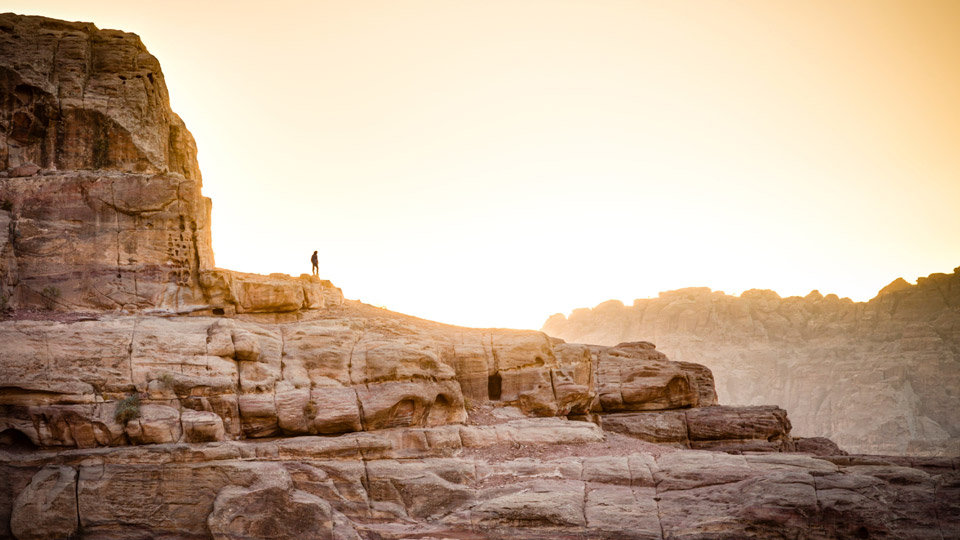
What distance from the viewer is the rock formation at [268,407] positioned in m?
23.6

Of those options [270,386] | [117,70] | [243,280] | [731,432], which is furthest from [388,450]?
[117,70]

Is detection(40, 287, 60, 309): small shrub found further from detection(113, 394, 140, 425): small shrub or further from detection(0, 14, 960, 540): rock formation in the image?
detection(113, 394, 140, 425): small shrub

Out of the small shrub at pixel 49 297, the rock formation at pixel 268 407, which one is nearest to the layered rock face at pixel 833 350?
the rock formation at pixel 268 407

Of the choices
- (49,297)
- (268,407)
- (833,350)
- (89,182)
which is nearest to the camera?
(268,407)

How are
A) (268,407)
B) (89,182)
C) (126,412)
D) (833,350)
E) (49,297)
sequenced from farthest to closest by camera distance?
(833,350) → (89,182) → (49,297) → (268,407) → (126,412)

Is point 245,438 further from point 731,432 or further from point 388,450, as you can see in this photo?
point 731,432

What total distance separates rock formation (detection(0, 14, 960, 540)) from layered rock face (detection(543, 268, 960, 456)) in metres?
54.1

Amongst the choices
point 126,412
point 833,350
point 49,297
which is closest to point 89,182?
point 49,297

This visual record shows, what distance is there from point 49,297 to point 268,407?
10600 mm

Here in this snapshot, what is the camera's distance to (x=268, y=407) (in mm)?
26953

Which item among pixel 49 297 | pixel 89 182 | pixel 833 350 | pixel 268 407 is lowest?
pixel 268 407

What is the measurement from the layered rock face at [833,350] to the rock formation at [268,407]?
5405 centimetres

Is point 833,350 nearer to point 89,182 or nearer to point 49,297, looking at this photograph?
point 89,182

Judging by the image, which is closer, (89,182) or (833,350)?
(89,182)
